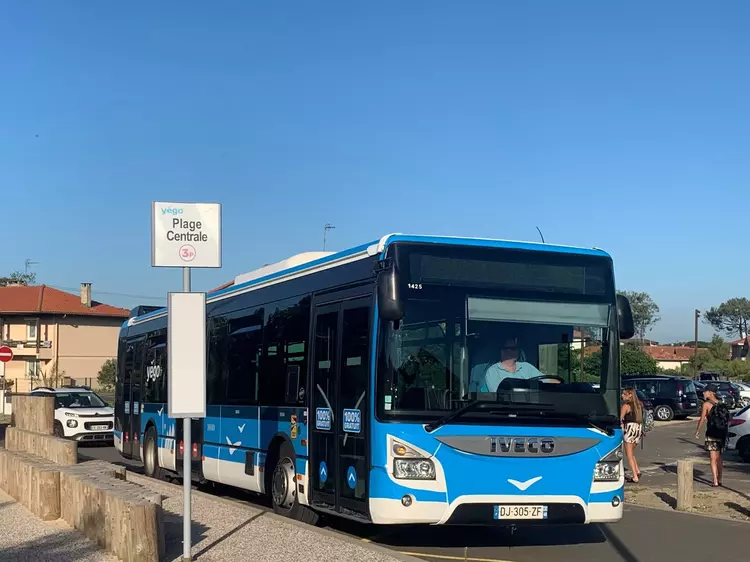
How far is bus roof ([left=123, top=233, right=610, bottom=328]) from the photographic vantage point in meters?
9.38

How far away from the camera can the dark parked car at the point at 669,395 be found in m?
41.2

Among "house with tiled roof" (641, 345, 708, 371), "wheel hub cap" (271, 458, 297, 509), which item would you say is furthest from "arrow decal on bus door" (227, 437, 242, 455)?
"house with tiled roof" (641, 345, 708, 371)

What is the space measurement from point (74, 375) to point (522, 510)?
6757 centimetres

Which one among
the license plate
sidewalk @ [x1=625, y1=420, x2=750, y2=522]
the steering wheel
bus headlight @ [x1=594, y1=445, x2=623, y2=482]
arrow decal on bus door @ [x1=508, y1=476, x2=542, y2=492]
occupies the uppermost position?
the steering wheel

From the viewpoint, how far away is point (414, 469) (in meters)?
8.80

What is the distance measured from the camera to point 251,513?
11.2 metres

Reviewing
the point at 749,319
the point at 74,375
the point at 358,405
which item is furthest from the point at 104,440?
the point at 749,319

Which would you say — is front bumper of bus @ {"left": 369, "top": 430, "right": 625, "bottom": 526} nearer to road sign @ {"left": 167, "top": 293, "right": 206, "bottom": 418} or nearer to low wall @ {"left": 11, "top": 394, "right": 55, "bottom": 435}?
road sign @ {"left": 167, "top": 293, "right": 206, "bottom": 418}

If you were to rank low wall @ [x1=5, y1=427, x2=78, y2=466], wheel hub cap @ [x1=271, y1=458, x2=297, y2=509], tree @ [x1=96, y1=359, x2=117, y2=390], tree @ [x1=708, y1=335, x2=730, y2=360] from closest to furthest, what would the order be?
wheel hub cap @ [x1=271, y1=458, x2=297, y2=509]
low wall @ [x1=5, y1=427, x2=78, y2=466]
tree @ [x1=96, y1=359, x2=117, y2=390]
tree @ [x1=708, y1=335, x2=730, y2=360]

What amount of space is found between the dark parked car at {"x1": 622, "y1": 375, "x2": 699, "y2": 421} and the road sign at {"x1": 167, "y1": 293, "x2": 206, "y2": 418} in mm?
35242

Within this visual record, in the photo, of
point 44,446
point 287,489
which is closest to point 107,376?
point 44,446

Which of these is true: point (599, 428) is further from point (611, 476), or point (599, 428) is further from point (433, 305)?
point (433, 305)

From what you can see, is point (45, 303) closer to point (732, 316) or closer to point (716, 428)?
point (716, 428)

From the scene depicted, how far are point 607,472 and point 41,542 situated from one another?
19.5ft
